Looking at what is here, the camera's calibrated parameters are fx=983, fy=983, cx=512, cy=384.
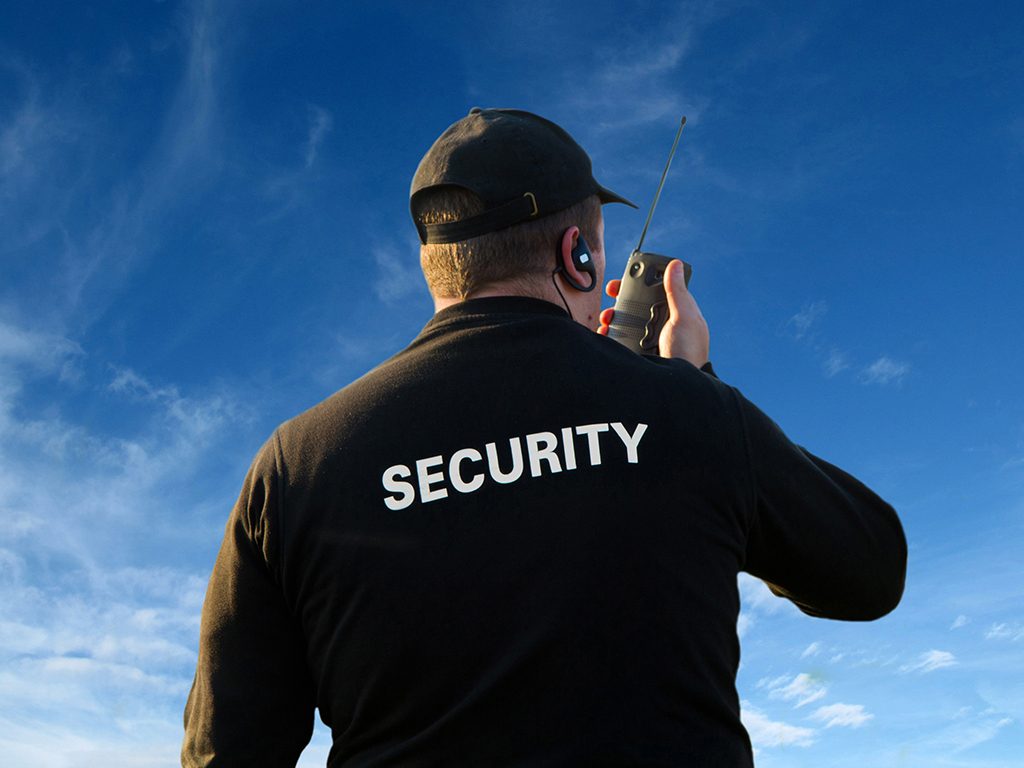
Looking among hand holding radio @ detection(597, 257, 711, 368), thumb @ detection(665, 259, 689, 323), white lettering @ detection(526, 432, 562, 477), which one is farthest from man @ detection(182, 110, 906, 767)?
thumb @ detection(665, 259, 689, 323)

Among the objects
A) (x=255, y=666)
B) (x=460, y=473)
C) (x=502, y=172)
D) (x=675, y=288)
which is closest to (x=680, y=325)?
(x=675, y=288)

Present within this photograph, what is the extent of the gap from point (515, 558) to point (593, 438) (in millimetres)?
349

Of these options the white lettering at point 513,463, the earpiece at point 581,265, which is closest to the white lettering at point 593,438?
the white lettering at point 513,463

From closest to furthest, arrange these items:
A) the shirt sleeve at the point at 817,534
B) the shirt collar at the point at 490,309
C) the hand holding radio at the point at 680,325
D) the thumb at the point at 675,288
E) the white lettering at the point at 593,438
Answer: the white lettering at the point at 593,438, the shirt sleeve at the point at 817,534, the shirt collar at the point at 490,309, the hand holding radio at the point at 680,325, the thumb at the point at 675,288

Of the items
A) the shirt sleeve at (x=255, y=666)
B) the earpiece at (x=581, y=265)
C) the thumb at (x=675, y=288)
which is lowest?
the shirt sleeve at (x=255, y=666)

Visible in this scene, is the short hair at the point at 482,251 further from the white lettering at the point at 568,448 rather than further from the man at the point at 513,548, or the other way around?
the white lettering at the point at 568,448

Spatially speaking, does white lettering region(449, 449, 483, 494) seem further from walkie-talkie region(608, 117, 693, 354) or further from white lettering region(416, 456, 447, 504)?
Result: walkie-talkie region(608, 117, 693, 354)

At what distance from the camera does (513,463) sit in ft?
7.62

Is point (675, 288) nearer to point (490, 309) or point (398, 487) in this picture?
point (490, 309)

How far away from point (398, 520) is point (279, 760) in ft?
2.53

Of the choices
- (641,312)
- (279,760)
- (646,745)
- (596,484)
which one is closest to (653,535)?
(596,484)

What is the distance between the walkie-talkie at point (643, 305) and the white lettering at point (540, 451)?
1338 millimetres

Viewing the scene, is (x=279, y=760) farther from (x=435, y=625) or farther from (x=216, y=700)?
(x=435, y=625)

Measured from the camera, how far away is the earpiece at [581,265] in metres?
2.84
